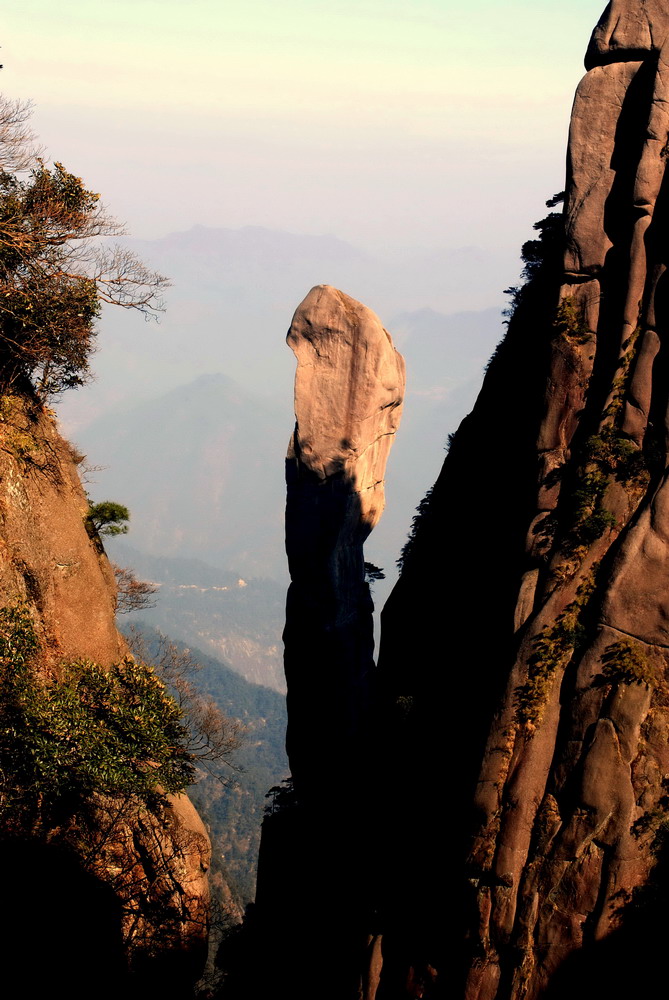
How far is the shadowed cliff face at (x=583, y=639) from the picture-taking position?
50.0 feet

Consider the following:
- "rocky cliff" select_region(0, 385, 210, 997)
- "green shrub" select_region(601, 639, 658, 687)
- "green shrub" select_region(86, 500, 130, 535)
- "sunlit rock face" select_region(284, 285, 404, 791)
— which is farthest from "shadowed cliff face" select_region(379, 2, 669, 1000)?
"sunlit rock face" select_region(284, 285, 404, 791)

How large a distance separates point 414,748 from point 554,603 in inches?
281

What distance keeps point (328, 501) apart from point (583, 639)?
2470 cm

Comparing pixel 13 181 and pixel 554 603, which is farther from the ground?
pixel 13 181

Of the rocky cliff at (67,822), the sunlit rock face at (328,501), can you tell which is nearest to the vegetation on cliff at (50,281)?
the rocky cliff at (67,822)

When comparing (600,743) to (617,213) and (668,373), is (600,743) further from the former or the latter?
(617,213)

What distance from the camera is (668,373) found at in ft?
53.0

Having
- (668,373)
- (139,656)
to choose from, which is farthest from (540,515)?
(139,656)

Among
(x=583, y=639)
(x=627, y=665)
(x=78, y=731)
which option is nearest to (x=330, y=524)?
(x=78, y=731)

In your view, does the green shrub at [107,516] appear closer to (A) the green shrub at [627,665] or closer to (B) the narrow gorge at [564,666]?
(B) the narrow gorge at [564,666]

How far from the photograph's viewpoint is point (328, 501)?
40.3 m

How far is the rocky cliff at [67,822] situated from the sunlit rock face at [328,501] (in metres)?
14.0

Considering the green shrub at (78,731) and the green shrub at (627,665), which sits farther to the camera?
the green shrub at (78,731)

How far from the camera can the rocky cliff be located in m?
19.9
